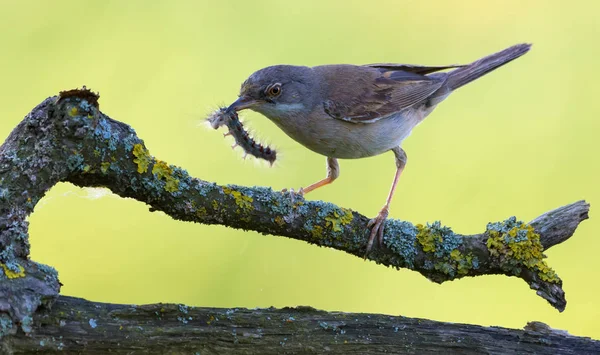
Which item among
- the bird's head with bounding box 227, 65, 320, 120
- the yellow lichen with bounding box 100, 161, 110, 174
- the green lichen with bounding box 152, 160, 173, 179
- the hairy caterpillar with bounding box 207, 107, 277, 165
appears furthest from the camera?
the bird's head with bounding box 227, 65, 320, 120

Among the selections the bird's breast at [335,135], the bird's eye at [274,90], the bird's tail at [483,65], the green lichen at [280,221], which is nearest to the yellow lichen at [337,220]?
the green lichen at [280,221]

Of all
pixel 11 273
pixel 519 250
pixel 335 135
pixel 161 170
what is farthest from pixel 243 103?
pixel 11 273

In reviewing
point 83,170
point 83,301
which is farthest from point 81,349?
point 83,170

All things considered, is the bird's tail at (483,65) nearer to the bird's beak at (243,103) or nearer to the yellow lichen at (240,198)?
the bird's beak at (243,103)

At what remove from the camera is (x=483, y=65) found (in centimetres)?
641

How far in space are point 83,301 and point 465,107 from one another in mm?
5659

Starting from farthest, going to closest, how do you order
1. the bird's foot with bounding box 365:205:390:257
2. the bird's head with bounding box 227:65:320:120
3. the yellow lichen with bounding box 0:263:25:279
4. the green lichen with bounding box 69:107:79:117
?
the bird's head with bounding box 227:65:320:120
the bird's foot with bounding box 365:205:390:257
the green lichen with bounding box 69:107:79:117
the yellow lichen with bounding box 0:263:25:279

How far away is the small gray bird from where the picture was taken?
5.21 metres

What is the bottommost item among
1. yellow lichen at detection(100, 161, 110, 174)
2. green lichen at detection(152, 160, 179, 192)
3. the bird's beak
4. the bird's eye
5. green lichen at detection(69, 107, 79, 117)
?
yellow lichen at detection(100, 161, 110, 174)

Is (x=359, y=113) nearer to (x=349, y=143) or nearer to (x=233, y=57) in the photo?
(x=349, y=143)

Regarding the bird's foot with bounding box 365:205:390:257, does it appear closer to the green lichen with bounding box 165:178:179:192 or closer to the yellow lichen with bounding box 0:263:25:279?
the green lichen with bounding box 165:178:179:192

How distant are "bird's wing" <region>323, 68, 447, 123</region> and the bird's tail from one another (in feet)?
0.49

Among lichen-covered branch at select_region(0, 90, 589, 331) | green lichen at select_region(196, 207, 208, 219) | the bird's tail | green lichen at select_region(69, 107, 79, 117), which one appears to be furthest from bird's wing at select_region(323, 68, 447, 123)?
green lichen at select_region(69, 107, 79, 117)

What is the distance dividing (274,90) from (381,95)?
110 centimetres
